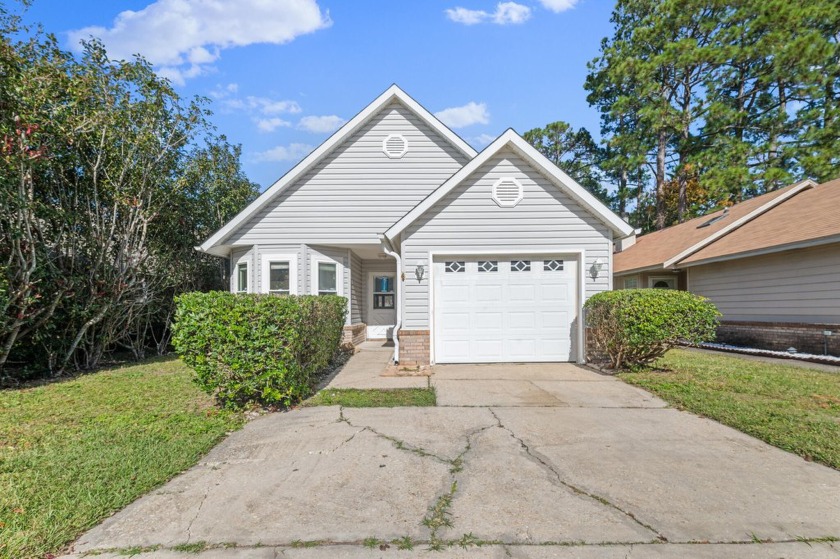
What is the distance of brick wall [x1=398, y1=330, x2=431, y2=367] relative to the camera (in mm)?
8719

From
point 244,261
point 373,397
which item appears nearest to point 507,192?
point 373,397

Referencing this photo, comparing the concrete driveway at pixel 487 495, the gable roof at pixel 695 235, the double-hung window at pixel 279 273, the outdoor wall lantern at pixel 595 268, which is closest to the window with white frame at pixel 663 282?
the gable roof at pixel 695 235

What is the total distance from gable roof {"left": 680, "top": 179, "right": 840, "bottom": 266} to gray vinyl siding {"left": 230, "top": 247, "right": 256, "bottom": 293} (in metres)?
13.9

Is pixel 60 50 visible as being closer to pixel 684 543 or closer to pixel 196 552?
pixel 196 552

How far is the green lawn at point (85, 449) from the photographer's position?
2.89 meters

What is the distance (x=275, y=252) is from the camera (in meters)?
12.3

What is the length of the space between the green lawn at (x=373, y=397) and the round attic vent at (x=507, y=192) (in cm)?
431

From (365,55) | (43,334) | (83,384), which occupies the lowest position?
(83,384)

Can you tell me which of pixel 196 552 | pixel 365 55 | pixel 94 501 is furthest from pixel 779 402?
pixel 365 55

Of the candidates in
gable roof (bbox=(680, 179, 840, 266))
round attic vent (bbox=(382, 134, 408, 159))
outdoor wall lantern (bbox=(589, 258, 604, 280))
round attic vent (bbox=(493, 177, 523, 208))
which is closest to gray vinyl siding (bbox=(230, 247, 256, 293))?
round attic vent (bbox=(382, 134, 408, 159))

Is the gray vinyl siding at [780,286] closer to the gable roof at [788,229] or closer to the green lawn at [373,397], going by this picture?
the gable roof at [788,229]

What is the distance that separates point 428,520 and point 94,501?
8.12ft

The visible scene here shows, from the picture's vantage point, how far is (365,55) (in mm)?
12125

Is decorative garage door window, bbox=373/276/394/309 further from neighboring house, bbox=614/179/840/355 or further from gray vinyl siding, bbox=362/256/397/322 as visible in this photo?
neighboring house, bbox=614/179/840/355
